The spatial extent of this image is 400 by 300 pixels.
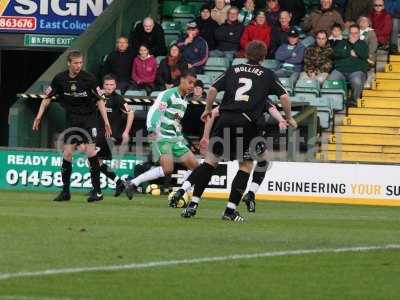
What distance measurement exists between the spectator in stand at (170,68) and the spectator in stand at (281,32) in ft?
5.59

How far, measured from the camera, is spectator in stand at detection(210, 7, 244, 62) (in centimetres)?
2653

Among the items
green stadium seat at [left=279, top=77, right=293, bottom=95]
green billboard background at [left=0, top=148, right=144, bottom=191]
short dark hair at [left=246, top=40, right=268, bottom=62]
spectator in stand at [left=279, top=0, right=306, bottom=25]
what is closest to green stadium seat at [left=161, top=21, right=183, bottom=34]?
spectator in stand at [left=279, top=0, right=306, bottom=25]

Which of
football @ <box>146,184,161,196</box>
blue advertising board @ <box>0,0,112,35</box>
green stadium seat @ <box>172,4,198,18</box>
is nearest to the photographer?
football @ <box>146,184,161,196</box>

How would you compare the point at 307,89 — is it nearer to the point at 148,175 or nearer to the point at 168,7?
the point at 168,7

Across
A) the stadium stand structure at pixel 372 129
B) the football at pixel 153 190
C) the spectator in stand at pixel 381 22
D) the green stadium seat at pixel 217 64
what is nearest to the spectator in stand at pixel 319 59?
the stadium stand structure at pixel 372 129

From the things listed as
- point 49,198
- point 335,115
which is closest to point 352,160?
point 335,115

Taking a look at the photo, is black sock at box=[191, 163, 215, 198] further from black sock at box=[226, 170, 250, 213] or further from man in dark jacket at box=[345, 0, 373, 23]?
man in dark jacket at box=[345, 0, 373, 23]

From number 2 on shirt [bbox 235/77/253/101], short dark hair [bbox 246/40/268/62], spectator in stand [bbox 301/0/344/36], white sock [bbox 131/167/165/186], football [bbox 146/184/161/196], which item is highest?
spectator in stand [bbox 301/0/344/36]

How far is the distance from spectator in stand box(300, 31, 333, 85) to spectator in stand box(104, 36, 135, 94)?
129 inches

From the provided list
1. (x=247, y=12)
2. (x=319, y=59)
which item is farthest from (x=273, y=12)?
(x=319, y=59)

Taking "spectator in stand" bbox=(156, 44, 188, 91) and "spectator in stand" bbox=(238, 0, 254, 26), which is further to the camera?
"spectator in stand" bbox=(238, 0, 254, 26)

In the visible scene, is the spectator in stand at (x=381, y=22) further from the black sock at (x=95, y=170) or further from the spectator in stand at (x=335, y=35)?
the black sock at (x=95, y=170)

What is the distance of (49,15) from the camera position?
29516 millimetres

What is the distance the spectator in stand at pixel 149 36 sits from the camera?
2661 cm
